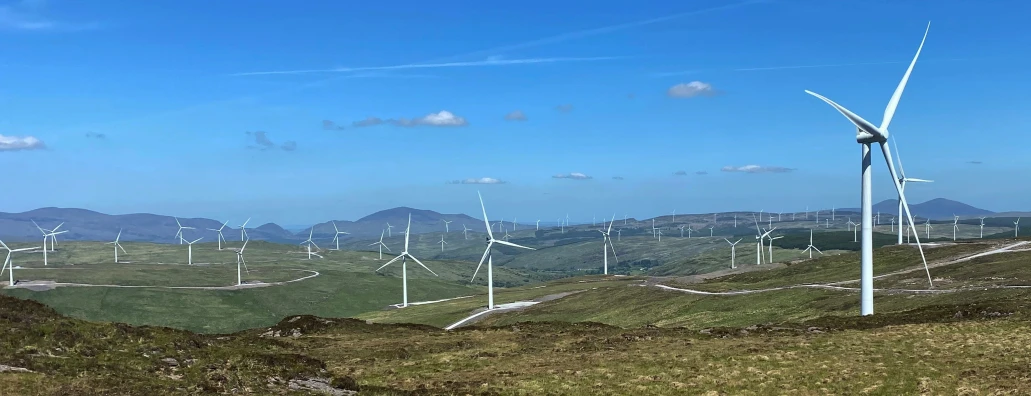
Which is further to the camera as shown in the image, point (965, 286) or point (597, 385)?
point (965, 286)

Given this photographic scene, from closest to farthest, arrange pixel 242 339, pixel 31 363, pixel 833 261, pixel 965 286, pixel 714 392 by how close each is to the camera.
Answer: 1. pixel 31 363
2. pixel 714 392
3. pixel 242 339
4. pixel 965 286
5. pixel 833 261

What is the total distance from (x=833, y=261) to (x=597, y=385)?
12918 centimetres

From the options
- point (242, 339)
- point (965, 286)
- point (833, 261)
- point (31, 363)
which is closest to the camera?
point (31, 363)

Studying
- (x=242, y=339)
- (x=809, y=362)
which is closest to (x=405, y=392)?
(x=809, y=362)

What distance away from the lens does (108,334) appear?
46875 millimetres

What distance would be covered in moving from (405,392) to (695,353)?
19789mm

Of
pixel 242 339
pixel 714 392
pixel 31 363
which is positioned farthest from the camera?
pixel 242 339

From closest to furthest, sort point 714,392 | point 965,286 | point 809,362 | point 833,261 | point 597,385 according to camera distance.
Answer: point 714,392, point 597,385, point 809,362, point 965,286, point 833,261

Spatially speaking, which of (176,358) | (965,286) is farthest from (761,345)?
(965,286)

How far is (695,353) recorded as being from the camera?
167 ft

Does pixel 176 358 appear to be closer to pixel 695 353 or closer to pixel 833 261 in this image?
pixel 695 353

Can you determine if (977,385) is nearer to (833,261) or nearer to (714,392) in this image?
(714,392)

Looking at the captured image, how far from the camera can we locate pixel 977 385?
125ft

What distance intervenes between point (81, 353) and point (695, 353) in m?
35.9
